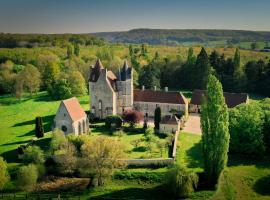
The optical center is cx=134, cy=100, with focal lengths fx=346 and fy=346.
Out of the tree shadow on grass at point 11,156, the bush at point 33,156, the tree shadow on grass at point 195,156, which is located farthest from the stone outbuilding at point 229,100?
the tree shadow on grass at point 11,156

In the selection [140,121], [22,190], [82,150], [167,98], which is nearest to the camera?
[22,190]

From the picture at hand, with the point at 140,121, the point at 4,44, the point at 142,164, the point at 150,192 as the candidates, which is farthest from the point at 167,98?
the point at 4,44

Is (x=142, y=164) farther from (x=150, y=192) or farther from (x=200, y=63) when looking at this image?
(x=200, y=63)

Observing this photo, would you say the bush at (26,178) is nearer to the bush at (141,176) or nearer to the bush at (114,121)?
the bush at (141,176)

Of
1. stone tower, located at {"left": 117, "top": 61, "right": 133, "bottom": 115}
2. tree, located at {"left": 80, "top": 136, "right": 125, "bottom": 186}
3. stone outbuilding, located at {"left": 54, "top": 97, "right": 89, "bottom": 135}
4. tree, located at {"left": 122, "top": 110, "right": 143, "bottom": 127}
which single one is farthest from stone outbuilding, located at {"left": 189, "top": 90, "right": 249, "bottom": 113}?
tree, located at {"left": 80, "top": 136, "right": 125, "bottom": 186}

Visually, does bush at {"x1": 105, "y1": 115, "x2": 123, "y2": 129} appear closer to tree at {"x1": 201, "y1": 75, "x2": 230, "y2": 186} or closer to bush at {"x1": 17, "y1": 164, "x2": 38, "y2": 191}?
bush at {"x1": 17, "y1": 164, "x2": 38, "y2": 191}

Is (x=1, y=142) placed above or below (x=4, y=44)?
below

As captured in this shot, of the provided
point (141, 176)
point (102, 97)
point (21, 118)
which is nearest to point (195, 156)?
point (141, 176)
